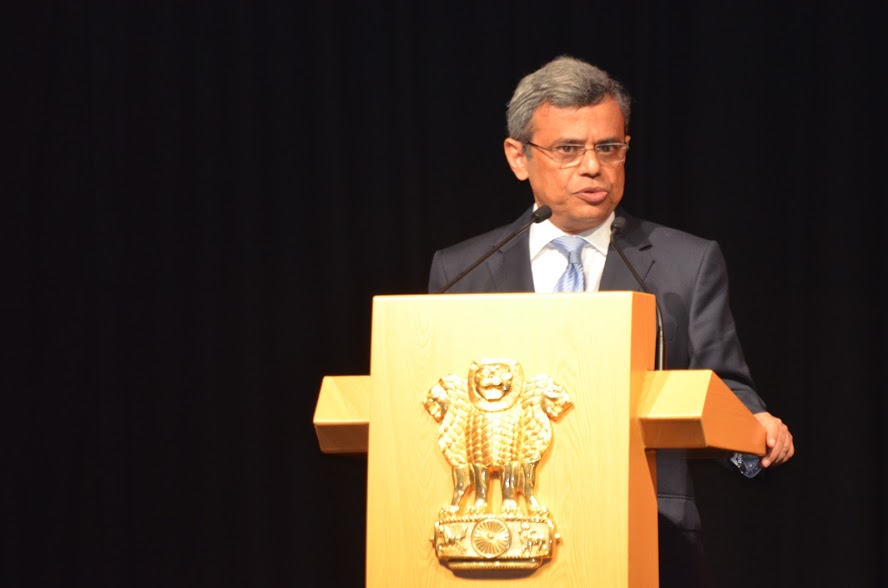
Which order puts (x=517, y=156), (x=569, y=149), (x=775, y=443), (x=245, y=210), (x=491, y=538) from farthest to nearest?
(x=245, y=210)
(x=517, y=156)
(x=569, y=149)
(x=775, y=443)
(x=491, y=538)

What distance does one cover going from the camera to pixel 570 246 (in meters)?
3.10

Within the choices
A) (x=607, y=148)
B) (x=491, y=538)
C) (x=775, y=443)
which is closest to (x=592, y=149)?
(x=607, y=148)

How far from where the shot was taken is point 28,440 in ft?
14.9

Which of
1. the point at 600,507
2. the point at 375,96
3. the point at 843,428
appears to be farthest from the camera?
the point at 375,96

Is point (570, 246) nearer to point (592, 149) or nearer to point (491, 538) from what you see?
point (592, 149)

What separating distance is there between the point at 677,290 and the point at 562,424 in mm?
919

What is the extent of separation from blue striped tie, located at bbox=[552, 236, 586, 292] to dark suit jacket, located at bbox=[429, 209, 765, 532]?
0.18 feet

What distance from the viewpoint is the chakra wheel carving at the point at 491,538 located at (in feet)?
6.95

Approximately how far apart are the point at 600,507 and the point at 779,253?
216 cm

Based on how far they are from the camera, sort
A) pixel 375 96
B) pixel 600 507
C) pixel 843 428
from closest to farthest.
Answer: pixel 600 507, pixel 843 428, pixel 375 96

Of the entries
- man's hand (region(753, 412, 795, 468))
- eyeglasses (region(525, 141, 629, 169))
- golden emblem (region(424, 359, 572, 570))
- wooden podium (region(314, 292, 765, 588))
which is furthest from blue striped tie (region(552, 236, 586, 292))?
golden emblem (region(424, 359, 572, 570))

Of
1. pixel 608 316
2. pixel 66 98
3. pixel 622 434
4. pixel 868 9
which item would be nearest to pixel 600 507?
pixel 622 434

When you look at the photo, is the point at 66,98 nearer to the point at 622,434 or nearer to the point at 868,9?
the point at 868,9

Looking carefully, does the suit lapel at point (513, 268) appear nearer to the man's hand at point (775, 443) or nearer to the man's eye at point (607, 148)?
the man's eye at point (607, 148)
